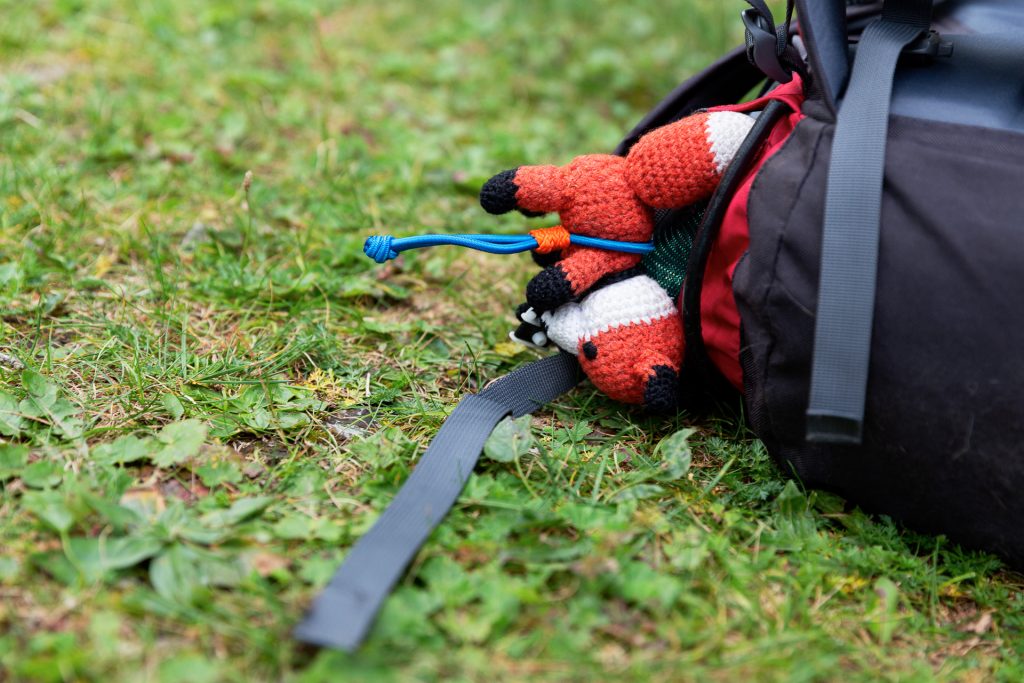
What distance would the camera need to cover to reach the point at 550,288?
178cm

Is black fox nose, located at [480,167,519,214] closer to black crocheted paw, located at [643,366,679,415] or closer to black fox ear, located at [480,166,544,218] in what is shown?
black fox ear, located at [480,166,544,218]

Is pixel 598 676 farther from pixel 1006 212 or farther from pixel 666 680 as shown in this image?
pixel 1006 212

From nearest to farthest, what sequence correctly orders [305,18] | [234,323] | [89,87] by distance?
[234,323] → [89,87] → [305,18]

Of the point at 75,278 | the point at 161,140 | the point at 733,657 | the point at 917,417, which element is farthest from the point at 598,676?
the point at 161,140

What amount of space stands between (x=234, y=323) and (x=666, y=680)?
4.40 ft

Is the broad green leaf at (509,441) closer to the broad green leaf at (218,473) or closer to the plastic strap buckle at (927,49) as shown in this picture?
the broad green leaf at (218,473)

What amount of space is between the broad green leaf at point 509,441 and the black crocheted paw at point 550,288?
24cm

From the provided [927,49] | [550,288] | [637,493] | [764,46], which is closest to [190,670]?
[637,493]

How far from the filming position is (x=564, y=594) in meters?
1.46

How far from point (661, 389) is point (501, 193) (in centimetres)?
51

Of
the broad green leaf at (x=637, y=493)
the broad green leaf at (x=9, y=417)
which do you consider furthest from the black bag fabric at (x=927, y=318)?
the broad green leaf at (x=9, y=417)

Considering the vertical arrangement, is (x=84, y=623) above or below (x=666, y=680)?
above

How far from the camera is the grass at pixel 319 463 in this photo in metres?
1.37

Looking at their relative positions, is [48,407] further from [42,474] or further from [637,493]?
[637,493]
